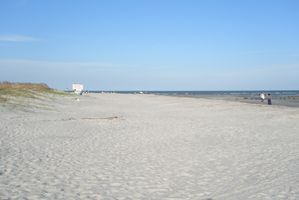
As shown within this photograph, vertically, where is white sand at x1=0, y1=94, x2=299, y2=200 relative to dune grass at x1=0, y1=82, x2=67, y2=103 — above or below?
below

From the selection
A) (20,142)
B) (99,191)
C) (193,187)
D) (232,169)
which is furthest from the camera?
(20,142)

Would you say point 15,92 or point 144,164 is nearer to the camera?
point 144,164

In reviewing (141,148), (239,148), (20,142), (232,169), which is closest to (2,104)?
(20,142)

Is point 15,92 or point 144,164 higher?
point 15,92

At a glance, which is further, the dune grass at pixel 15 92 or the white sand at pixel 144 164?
the dune grass at pixel 15 92

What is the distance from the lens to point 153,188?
823 centimetres

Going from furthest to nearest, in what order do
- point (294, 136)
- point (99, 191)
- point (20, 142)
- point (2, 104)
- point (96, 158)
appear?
point (2, 104)
point (294, 136)
point (20, 142)
point (96, 158)
point (99, 191)

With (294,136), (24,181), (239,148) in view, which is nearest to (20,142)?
(24,181)

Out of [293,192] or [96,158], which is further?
[96,158]

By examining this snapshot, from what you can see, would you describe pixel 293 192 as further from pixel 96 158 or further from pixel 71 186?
pixel 96 158

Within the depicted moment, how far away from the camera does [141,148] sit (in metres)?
13.6

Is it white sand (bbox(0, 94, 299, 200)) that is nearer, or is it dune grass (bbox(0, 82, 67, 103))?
white sand (bbox(0, 94, 299, 200))

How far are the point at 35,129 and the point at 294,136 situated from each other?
11607mm

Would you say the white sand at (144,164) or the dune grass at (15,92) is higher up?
the dune grass at (15,92)
